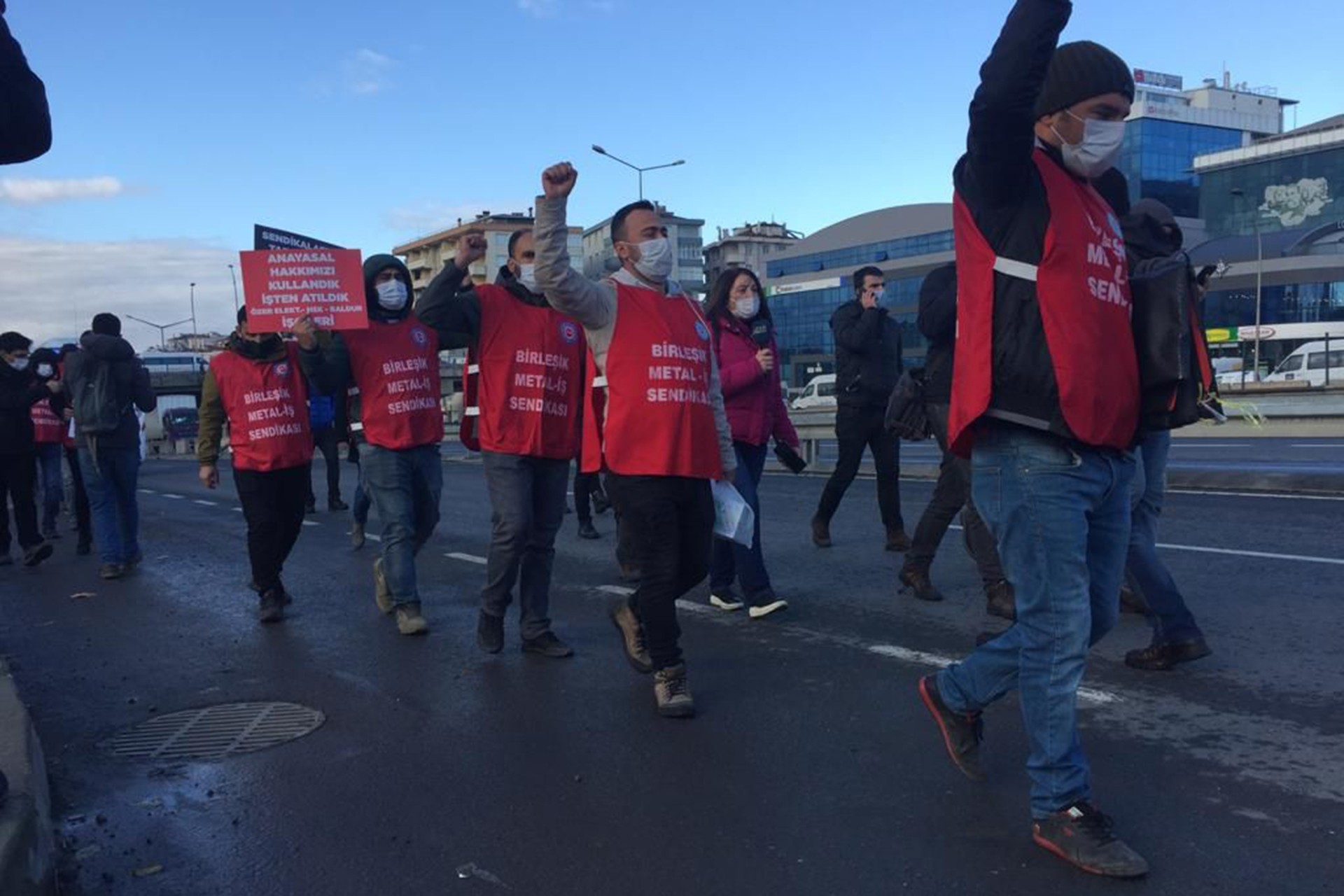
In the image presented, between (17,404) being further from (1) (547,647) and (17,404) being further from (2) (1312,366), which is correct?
(2) (1312,366)

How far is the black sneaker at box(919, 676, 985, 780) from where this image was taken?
359 centimetres

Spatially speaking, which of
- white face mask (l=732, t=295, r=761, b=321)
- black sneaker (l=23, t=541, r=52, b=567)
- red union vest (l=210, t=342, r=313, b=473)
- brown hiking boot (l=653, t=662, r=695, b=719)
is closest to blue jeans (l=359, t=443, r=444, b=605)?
red union vest (l=210, t=342, r=313, b=473)

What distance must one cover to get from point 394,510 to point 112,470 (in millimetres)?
4136

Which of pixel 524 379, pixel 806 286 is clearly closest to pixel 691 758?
pixel 524 379

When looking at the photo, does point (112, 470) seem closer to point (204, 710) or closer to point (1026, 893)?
point (204, 710)

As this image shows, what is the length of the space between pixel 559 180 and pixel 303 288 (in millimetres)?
2702

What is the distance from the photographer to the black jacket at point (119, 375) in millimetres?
9211

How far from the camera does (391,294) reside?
21.0ft

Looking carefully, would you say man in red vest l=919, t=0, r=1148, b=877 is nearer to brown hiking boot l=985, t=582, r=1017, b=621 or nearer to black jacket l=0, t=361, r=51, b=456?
brown hiking boot l=985, t=582, r=1017, b=621

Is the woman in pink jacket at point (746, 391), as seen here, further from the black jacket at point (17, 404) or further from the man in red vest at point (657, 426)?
the black jacket at point (17, 404)

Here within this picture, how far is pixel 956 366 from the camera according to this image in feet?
10.5

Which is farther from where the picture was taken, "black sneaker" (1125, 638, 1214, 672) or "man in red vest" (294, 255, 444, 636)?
"man in red vest" (294, 255, 444, 636)

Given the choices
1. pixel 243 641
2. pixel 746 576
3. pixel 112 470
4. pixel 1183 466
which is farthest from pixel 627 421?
pixel 1183 466

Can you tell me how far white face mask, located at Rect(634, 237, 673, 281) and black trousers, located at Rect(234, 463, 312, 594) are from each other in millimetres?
3374
